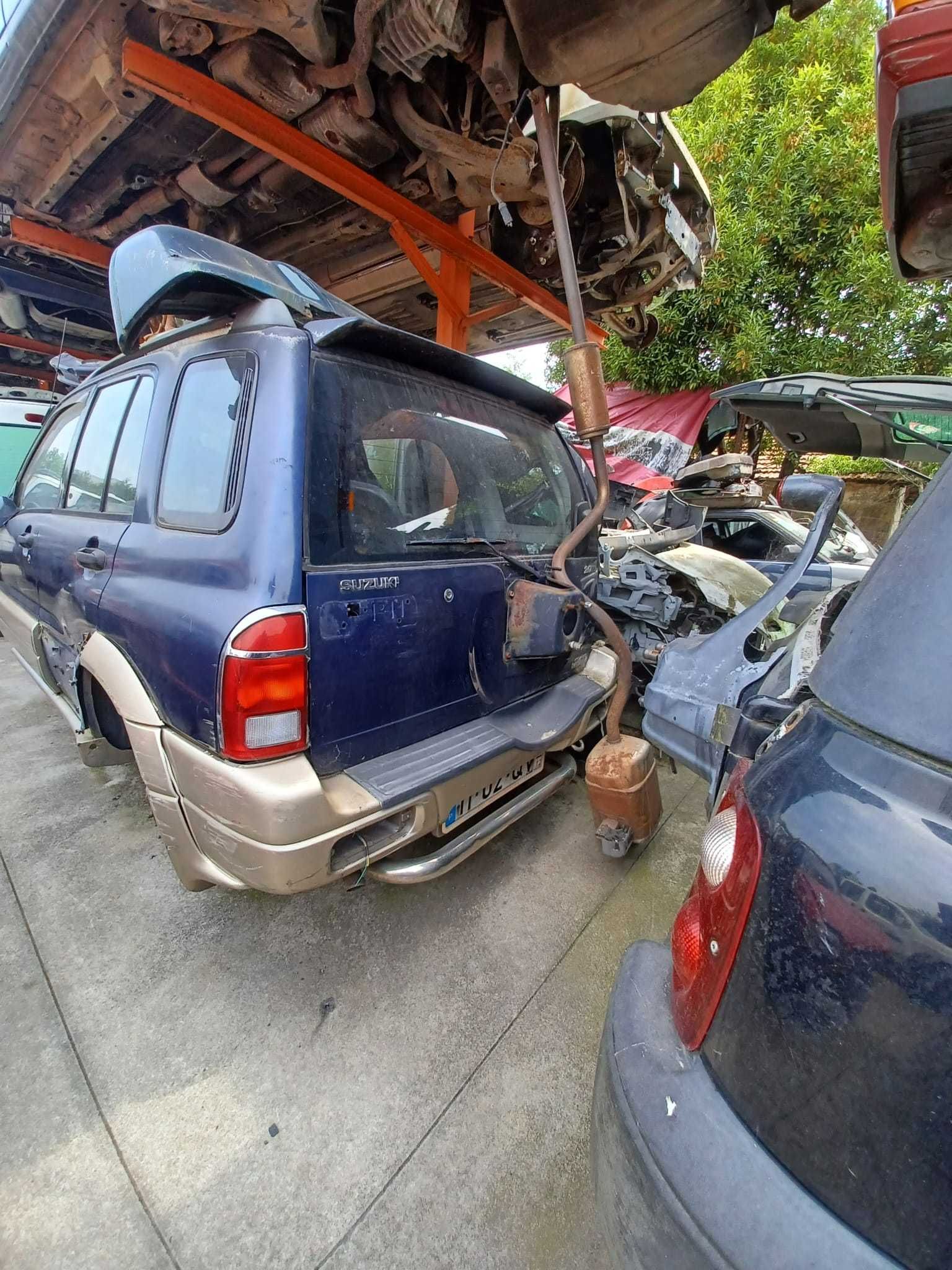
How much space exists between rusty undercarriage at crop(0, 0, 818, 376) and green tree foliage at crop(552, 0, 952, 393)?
3389 millimetres

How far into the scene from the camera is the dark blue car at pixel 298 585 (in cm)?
154

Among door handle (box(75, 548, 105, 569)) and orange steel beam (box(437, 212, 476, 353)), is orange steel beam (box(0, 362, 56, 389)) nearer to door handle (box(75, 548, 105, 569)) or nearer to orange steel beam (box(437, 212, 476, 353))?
orange steel beam (box(437, 212, 476, 353))

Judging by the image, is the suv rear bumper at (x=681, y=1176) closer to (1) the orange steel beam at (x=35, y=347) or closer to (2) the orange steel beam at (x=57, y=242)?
(2) the orange steel beam at (x=57, y=242)

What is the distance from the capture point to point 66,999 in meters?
1.88

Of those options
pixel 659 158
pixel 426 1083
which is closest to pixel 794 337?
pixel 659 158

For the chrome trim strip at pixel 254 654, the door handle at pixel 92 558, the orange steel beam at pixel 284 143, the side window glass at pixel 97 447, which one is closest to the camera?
the chrome trim strip at pixel 254 654

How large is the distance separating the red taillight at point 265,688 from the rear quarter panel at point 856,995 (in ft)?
3.84

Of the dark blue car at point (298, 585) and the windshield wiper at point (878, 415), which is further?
the windshield wiper at point (878, 415)

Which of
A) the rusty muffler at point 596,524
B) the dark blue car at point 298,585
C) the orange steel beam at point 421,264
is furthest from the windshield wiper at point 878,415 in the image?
the orange steel beam at point 421,264

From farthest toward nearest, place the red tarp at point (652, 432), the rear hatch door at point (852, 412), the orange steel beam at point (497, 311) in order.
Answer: the red tarp at point (652, 432) < the orange steel beam at point (497, 311) < the rear hatch door at point (852, 412)

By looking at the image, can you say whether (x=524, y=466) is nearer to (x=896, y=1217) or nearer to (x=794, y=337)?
(x=896, y=1217)

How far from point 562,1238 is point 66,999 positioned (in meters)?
1.68

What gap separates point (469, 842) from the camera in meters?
2.02

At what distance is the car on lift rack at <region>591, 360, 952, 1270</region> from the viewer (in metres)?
0.67
